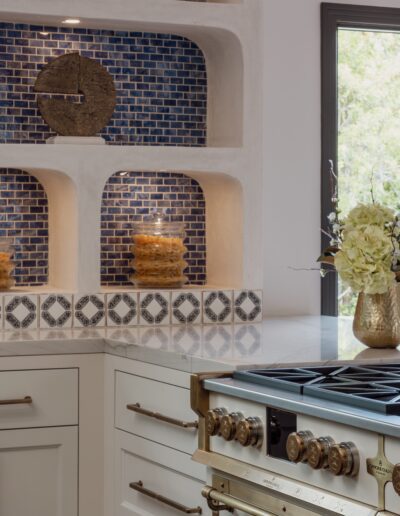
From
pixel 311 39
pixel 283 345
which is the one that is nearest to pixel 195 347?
pixel 283 345

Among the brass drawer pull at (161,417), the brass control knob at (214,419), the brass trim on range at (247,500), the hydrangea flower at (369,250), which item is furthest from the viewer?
the hydrangea flower at (369,250)

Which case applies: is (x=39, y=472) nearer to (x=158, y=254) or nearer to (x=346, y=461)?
(x=158, y=254)

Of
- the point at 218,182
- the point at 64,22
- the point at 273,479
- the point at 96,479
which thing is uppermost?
the point at 64,22

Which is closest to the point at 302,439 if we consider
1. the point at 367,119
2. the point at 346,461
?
the point at 346,461

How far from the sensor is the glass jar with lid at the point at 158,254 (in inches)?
136

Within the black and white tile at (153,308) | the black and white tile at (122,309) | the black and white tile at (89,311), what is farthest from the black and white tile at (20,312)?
the black and white tile at (153,308)

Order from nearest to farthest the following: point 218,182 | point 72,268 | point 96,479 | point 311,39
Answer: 1. point 96,479
2. point 72,268
3. point 218,182
4. point 311,39

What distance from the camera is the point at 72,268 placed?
10.9 ft

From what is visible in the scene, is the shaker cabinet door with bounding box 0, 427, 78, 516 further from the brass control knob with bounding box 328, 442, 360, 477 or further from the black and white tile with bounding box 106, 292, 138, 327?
the brass control knob with bounding box 328, 442, 360, 477

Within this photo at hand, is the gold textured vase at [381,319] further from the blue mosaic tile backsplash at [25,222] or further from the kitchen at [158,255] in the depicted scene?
the blue mosaic tile backsplash at [25,222]

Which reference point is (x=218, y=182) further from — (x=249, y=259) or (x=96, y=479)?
(x=96, y=479)

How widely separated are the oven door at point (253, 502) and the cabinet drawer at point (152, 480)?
0.22m

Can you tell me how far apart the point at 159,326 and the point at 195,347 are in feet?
1.97

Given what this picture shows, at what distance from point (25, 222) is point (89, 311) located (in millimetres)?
437
